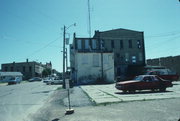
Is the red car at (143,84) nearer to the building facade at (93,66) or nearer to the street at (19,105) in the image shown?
the street at (19,105)

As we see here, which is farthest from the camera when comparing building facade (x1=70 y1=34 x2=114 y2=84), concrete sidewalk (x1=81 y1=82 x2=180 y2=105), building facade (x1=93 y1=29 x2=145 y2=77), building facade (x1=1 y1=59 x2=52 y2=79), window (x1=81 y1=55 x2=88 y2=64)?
building facade (x1=1 y1=59 x2=52 y2=79)

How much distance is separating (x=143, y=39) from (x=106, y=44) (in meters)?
9.56

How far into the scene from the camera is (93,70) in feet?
119

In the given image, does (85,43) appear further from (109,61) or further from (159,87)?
(159,87)

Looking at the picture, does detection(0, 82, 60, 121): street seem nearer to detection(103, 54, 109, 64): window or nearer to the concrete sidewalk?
the concrete sidewalk

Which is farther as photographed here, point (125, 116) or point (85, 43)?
point (85, 43)

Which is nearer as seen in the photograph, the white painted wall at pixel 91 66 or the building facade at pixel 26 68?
the white painted wall at pixel 91 66

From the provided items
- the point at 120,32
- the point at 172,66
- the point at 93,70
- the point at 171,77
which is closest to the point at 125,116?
the point at 171,77

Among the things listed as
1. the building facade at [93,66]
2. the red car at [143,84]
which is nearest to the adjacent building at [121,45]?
the building facade at [93,66]

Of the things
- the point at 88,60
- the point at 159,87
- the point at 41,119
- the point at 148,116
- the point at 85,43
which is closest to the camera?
the point at 148,116

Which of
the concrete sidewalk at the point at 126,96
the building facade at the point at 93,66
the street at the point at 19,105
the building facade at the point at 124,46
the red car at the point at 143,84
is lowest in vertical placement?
the street at the point at 19,105

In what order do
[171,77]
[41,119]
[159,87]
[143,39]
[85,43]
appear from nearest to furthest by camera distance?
[41,119] → [159,87] → [171,77] → [85,43] → [143,39]

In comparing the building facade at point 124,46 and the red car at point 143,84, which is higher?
the building facade at point 124,46

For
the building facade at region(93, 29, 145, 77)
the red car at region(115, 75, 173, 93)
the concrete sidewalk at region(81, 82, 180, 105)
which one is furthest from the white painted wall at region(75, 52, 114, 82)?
the concrete sidewalk at region(81, 82, 180, 105)
